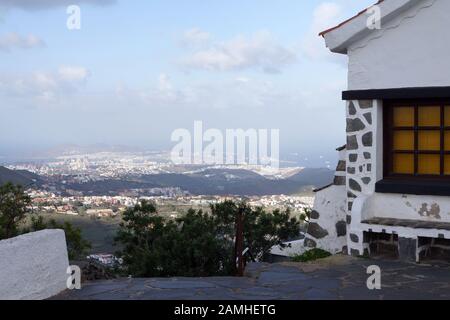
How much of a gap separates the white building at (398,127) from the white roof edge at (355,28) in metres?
0.01

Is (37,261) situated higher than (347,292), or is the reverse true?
(37,261)

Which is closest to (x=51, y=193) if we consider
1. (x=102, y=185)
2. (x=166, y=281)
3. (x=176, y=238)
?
(x=102, y=185)

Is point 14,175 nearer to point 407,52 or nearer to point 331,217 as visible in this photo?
point 331,217

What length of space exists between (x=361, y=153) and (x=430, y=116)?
3.65 ft

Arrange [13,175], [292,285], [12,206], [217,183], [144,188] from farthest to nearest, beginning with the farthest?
[144,188] < [13,175] < [217,183] < [12,206] < [292,285]

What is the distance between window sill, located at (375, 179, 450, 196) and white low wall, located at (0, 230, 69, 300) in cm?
470

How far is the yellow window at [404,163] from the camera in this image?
29.5 ft

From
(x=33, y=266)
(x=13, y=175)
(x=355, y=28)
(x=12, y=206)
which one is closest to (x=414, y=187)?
(x=355, y=28)

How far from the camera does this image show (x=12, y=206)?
62.7ft

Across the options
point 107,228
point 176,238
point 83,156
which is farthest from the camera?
point 83,156

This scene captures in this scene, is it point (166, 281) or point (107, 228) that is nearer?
point (166, 281)

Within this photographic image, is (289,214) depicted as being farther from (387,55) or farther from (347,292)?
(347,292)
